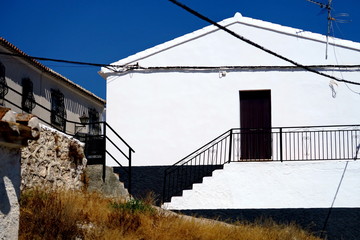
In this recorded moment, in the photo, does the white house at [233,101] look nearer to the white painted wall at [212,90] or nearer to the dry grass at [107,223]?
the white painted wall at [212,90]

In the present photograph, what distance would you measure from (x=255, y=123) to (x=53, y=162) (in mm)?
7169

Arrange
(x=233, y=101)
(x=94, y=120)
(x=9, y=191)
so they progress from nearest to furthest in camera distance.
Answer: (x=9, y=191) → (x=233, y=101) → (x=94, y=120)

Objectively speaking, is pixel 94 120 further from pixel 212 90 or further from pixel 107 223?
pixel 107 223

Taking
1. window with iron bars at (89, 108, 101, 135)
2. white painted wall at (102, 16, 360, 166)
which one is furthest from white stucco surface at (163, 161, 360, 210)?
window with iron bars at (89, 108, 101, 135)

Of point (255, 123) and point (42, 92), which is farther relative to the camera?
point (42, 92)

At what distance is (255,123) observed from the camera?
19547 millimetres

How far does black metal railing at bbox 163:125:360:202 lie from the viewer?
60.8 feet

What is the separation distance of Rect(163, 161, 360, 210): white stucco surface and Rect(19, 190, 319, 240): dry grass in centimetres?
266

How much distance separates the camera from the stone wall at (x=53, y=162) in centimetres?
1385

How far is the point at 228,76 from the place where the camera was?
19.7 m

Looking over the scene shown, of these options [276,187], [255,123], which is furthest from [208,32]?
[276,187]

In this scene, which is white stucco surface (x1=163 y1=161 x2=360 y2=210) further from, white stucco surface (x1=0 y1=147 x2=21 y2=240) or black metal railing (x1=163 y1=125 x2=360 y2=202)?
white stucco surface (x1=0 y1=147 x2=21 y2=240)

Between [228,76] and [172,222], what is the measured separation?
8.02m

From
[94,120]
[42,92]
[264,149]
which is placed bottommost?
[264,149]
